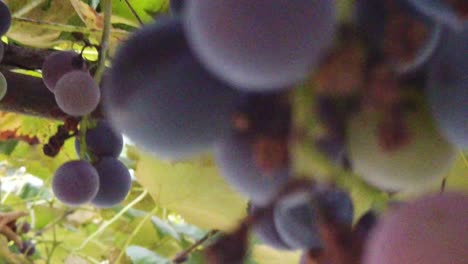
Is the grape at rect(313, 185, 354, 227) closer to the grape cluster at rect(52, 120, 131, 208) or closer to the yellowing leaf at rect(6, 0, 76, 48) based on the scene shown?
Result: the grape cluster at rect(52, 120, 131, 208)

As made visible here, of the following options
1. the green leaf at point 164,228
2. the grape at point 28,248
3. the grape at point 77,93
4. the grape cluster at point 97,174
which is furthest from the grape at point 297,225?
the grape at point 28,248

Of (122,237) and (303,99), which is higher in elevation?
(303,99)

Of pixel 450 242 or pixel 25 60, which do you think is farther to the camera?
pixel 25 60

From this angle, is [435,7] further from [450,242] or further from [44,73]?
[44,73]

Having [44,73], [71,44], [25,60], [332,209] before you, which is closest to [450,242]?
[332,209]

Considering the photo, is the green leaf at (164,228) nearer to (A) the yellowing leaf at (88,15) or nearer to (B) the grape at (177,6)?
(A) the yellowing leaf at (88,15)

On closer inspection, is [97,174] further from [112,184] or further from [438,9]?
[438,9]
